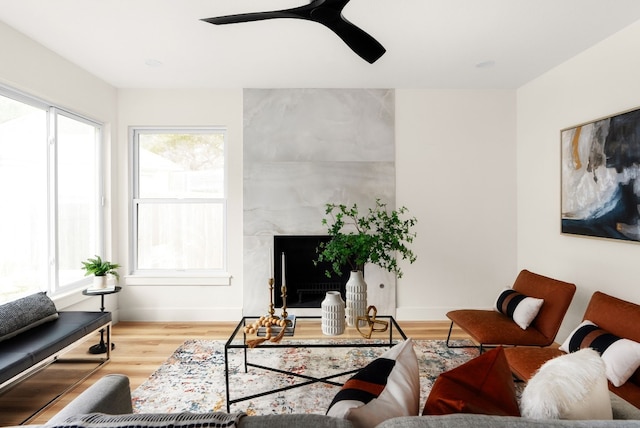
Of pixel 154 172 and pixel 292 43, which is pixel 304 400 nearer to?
pixel 292 43

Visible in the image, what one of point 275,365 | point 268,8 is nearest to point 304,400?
point 275,365

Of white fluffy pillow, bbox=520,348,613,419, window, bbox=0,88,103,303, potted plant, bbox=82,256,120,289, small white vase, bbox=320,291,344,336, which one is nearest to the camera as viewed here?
white fluffy pillow, bbox=520,348,613,419

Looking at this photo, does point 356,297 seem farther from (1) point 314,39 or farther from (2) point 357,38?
(1) point 314,39

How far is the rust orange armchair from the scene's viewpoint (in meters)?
2.70

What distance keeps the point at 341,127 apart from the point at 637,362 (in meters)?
3.14

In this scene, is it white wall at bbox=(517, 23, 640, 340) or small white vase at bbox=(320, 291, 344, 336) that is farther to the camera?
white wall at bbox=(517, 23, 640, 340)

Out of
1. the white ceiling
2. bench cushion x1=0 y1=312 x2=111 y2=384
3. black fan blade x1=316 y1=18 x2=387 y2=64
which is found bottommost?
bench cushion x1=0 y1=312 x2=111 y2=384

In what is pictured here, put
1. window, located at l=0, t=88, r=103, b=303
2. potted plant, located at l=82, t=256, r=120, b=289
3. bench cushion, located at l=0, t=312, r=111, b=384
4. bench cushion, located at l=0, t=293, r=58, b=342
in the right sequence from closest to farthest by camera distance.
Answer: bench cushion, located at l=0, t=312, r=111, b=384 → bench cushion, located at l=0, t=293, r=58, b=342 → window, located at l=0, t=88, r=103, b=303 → potted plant, located at l=82, t=256, r=120, b=289

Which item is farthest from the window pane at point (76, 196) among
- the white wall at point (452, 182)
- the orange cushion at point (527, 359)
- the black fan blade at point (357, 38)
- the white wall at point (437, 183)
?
the orange cushion at point (527, 359)

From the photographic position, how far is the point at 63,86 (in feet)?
10.6

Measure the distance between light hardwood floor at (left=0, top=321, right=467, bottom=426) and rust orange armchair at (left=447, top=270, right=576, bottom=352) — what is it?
0.78 m

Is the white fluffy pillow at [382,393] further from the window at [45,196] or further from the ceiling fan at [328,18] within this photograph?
the window at [45,196]

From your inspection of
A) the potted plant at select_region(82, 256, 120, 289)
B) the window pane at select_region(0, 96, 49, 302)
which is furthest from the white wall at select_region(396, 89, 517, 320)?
the window pane at select_region(0, 96, 49, 302)

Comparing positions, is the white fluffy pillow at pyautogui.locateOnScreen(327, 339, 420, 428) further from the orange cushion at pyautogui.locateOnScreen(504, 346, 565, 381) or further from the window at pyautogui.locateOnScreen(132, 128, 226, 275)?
the window at pyautogui.locateOnScreen(132, 128, 226, 275)
